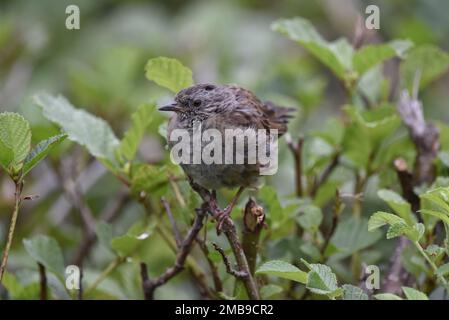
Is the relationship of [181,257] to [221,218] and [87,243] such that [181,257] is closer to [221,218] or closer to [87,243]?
[221,218]

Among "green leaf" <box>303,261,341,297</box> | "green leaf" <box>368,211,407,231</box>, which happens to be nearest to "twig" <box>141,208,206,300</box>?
"green leaf" <box>303,261,341,297</box>

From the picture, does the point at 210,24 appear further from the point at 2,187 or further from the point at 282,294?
the point at 282,294

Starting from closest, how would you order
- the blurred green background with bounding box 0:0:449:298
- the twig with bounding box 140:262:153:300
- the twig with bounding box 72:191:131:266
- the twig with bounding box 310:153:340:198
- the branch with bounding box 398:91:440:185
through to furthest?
the twig with bounding box 140:262:153:300
the branch with bounding box 398:91:440:185
the twig with bounding box 310:153:340:198
the twig with bounding box 72:191:131:266
the blurred green background with bounding box 0:0:449:298

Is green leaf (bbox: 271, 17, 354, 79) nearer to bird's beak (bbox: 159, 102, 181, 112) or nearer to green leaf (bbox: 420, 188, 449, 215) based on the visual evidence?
bird's beak (bbox: 159, 102, 181, 112)

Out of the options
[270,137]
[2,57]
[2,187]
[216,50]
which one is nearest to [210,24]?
[216,50]

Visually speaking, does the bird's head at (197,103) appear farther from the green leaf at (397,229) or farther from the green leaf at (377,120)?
the green leaf at (397,229)

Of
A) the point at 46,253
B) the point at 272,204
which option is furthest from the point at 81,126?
the point at 272,204
